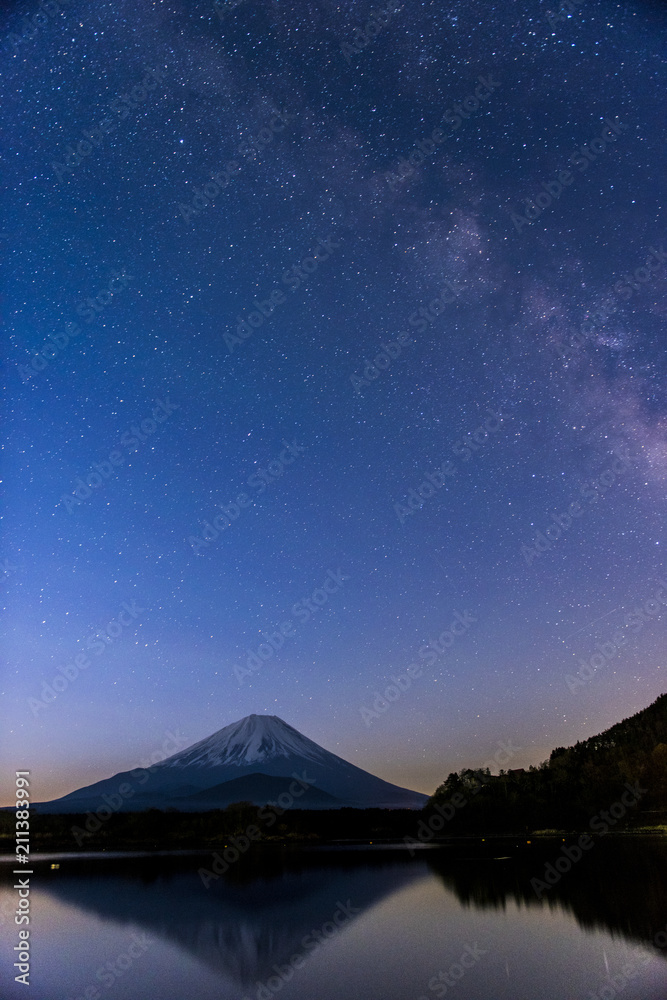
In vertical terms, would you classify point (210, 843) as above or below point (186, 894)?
below

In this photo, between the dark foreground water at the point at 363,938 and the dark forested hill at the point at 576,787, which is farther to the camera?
the dark forested hill at the point at 576,787

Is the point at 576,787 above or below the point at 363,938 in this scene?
below

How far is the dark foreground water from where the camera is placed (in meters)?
11.8

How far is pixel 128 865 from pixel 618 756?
5851cm

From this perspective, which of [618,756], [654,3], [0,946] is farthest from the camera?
[618,756]

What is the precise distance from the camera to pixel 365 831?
3280 inches

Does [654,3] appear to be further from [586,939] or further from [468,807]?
[468,807]

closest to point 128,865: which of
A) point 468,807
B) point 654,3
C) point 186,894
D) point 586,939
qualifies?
point 186,894

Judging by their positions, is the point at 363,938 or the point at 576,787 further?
the point at 576,787

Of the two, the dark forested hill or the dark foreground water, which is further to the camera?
the dark forested hill

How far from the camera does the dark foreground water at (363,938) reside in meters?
11.8

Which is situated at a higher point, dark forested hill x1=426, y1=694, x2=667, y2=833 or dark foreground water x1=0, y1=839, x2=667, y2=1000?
dark foreground water x1=0, y1=839, x2=667, y2=1000

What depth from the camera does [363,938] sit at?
16219 mm

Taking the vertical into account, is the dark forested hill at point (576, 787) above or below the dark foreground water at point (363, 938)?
below
